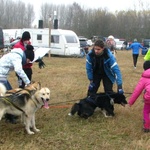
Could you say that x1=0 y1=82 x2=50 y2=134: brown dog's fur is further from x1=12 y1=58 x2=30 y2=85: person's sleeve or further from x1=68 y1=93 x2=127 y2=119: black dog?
x1=68 y1=93 x2=127 y2=119: black dog

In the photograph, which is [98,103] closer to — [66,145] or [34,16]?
[66,145]

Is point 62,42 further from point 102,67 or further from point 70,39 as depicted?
point 102,67

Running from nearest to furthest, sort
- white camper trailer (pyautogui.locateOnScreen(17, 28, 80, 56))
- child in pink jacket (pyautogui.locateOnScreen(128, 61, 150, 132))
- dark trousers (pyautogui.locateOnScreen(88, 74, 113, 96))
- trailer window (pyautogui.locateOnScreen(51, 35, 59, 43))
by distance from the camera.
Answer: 1. child in pink jacket (pyautogui.locateOnScreen(128, 61, 150, 132))
2. dark trousers (pyautogui.locateOnScreen(88, 74, 113, 96))
3. white camper trailer (pyautogui.locateOnScreen(17, 28, 80, 56))
4. trailer window (pyautogui.locateOnScreen(51, 35, 59, 43))

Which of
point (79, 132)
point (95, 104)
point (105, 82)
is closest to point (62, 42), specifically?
point (105, 82)

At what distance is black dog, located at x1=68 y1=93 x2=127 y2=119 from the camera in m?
5.73

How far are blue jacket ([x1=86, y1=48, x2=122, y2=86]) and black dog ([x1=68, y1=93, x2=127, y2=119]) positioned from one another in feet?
1.26

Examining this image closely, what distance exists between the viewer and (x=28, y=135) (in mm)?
4820

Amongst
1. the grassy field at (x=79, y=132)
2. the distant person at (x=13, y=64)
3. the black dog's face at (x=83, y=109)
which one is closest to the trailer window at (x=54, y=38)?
the grassy field at (x=79, y=132)

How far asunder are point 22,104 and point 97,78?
2056 mm

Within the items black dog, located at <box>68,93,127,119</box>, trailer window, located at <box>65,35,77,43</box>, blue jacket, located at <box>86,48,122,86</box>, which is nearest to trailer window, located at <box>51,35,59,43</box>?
trailer window, located at <box>65,35,77,43</box>

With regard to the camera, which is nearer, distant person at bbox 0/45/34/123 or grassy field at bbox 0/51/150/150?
grassy field at bbox 0/51/150/150

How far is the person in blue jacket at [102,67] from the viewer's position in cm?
559

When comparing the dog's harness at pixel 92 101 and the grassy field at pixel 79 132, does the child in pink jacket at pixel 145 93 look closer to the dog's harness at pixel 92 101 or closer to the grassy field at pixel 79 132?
the grassy field at pixel 79 132

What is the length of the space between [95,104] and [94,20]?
51521mm
